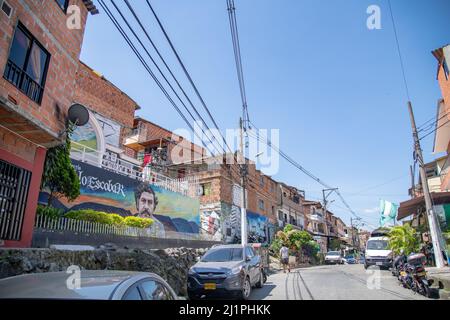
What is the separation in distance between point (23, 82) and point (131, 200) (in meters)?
8.78

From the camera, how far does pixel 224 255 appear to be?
34.3 ft

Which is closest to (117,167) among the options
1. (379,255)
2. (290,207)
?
(379,255)

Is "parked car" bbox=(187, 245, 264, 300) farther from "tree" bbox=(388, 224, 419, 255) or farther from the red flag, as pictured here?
the red flag

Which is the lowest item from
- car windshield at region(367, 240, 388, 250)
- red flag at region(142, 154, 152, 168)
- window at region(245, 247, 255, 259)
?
window at region(245, 247, 255, 259)

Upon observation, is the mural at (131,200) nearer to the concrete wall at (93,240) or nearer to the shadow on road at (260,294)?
the concrete wall at (93,240)

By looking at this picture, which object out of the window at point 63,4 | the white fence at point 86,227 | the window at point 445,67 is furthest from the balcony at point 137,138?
the window at point 445,67

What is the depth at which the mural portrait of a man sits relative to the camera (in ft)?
54.4

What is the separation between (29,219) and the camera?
26.6 ft

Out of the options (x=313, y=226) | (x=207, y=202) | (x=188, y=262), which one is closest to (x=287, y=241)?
(x=207, y=202)

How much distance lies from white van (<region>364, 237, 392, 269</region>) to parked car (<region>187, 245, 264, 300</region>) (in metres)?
13.5

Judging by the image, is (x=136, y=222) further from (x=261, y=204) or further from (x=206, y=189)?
(x=261, y=204)

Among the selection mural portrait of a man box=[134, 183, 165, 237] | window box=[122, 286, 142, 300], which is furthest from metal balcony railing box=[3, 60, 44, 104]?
mural portrait of a man box=[134, 183, 165, 237]
